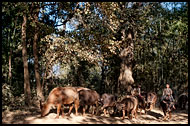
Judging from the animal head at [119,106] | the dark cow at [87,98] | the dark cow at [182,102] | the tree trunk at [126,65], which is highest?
the tree trunk at [126,65]

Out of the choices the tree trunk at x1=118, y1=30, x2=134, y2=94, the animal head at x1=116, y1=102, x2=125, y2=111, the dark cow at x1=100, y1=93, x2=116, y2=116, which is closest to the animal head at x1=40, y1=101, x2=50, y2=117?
the dark cow at x1=100, y1=93, x2=116, y2=116

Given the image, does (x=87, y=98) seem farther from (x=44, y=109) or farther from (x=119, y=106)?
(x=44, y=109)

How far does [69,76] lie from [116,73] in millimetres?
6139

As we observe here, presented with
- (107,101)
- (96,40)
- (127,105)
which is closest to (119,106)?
(127,105)

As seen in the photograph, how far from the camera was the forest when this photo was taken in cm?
1469

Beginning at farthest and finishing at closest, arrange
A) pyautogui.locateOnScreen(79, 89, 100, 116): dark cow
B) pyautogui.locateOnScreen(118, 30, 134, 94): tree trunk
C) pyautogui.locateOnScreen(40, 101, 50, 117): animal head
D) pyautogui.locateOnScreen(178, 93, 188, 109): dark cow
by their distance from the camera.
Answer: pyautogui.locateOnScreen(178, 93, 188, 109): dark cow < pyautogui.locateOnScreen(118, 30, 134, 94): tree trunk < pyautogui.locateOnScreen(79, 89, 100, 116): dark cow < pyautogui.locateOnScreen(40, 101, 50, 117): animal head

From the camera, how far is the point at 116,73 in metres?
28.8

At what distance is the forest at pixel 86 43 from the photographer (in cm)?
1469

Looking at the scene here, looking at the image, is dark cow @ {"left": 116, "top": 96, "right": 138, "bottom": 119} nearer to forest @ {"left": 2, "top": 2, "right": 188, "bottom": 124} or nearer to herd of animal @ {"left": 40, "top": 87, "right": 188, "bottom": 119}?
herd of animal @ {"left": 40, "top": 87, "right": 188, "bottom": 119}

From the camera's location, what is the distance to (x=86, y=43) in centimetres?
1595

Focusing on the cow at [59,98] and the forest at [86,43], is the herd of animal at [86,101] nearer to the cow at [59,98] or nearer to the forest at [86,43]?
the cow at [59,98]

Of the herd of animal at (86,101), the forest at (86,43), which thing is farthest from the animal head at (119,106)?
the forest at (86,43)

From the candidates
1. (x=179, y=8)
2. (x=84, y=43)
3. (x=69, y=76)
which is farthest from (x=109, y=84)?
(x=84, y=43)

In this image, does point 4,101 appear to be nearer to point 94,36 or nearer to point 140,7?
point 94,36
